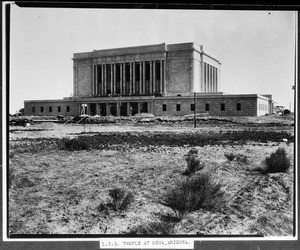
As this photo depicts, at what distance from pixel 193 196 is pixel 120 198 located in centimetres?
191

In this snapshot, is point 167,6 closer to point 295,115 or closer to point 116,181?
point 295,115

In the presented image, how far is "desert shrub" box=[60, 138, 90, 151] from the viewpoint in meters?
11.3

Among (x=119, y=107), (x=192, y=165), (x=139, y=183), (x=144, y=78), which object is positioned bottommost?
(x=139, y=183)

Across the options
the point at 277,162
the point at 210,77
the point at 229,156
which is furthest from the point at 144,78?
the point at 277,162

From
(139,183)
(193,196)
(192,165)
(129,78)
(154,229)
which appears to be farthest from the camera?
(129,78)

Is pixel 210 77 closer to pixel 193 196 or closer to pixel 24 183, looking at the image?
pixel 193 196

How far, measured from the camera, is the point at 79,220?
8516mm

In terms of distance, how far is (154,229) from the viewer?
8188 millimetres

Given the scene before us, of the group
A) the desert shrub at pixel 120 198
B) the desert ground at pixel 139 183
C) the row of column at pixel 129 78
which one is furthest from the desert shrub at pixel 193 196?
the row of column at pixel 129 78

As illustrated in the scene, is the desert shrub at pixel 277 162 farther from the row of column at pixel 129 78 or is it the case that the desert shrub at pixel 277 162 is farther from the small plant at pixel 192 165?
the row of column at pixel 129 78

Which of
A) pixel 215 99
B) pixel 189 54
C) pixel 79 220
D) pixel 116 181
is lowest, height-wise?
pixel 79 220

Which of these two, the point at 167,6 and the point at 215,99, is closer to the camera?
the point at 167,6

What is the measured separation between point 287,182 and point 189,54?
3329 cm

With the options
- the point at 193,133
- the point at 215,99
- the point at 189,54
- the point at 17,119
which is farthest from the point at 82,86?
the point at 17,119
